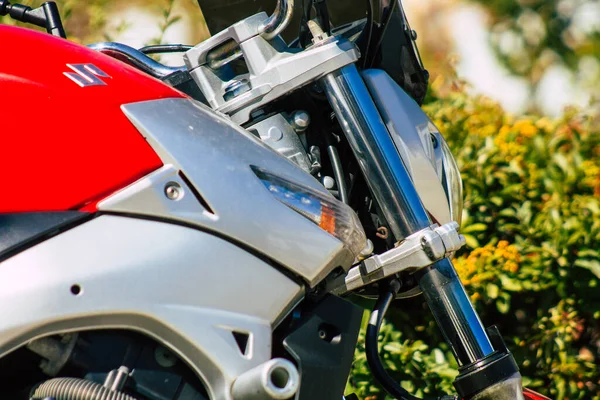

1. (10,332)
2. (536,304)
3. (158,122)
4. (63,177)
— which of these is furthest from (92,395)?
(536,304)

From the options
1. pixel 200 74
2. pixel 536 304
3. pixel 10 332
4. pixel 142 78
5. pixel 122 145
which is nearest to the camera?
pixel 10 332

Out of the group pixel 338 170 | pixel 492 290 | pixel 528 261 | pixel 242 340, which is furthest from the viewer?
pixel 528 261

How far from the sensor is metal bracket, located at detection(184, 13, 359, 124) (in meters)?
1.72

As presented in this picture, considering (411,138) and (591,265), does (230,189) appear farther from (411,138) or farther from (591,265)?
(591,265)

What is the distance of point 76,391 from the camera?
1.33 metres

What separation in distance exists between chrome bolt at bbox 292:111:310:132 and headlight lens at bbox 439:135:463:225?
11.6 inches

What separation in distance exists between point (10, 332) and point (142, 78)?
0.52 meters

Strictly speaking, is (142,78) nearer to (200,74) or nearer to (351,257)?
(200,74)

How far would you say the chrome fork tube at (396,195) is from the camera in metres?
1.66

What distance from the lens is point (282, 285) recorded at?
1497 mm

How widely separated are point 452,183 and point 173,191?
661 mm

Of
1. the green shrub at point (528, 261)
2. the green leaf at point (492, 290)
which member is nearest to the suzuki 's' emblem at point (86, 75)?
the green shrub at point (528, 261)

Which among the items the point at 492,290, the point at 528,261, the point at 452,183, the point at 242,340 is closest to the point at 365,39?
the point at 452,183

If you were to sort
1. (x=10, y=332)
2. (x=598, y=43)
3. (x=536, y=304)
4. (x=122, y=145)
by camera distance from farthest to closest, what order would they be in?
(x=598, y=43) → (x=536, y=304) → (x=122, y=145) → (x=10, y=332)
